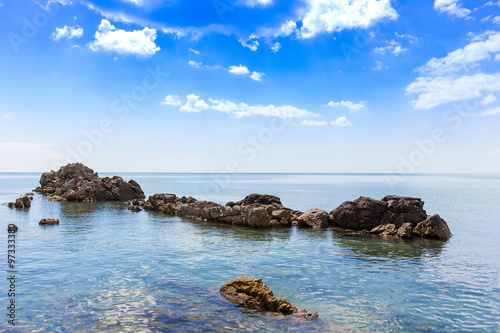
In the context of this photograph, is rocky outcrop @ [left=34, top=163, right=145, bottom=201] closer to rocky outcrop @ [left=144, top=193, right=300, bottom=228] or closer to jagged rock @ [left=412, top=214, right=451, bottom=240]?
rocky outcrop @ [left=144, top=193, right=300, bottom=228]

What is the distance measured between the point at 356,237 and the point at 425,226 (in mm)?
7844

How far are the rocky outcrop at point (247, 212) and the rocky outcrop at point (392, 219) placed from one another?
24.1 ft

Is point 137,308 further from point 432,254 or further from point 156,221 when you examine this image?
point 156,221

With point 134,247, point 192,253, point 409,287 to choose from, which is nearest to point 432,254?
point 409,287

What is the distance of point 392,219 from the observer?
128 feet

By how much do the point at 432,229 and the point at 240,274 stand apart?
25.0 meters

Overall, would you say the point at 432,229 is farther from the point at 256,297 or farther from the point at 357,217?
the point at 256,297

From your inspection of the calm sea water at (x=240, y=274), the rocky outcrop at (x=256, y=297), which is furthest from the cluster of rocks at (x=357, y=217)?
the rocky outcrop at (x=256, y=297)

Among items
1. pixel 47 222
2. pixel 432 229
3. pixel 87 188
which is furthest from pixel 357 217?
pixel 87 188

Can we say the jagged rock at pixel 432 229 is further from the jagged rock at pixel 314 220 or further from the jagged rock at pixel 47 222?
the jagged rock at pixel 47 222

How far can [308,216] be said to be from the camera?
44.3m

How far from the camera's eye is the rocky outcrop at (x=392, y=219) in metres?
35.4

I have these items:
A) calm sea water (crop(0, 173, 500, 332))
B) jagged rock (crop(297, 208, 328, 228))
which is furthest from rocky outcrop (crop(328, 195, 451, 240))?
calm sea water (crop(0, 173, 500, 332))

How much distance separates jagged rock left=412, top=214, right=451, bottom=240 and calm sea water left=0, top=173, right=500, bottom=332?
5.99ft
